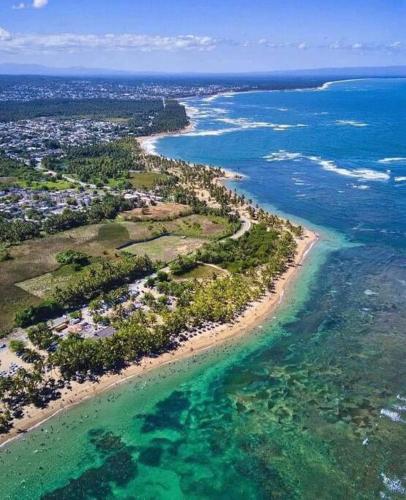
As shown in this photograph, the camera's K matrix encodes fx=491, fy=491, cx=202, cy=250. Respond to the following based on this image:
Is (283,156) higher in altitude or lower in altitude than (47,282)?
higher

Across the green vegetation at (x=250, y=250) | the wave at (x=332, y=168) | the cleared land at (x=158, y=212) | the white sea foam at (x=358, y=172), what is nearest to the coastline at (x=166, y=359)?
the green vegetation at (x=250, y=250)

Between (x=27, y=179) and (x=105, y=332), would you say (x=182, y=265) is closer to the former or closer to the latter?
(x=105, y=332)

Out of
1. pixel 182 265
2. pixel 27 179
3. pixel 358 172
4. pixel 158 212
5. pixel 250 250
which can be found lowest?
pixel 182 265

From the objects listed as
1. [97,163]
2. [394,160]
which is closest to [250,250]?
[97,163]

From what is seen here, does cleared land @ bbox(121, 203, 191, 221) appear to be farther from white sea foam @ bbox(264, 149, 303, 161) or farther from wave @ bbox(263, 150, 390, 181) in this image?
white sea foam @ bbox(264, 149, 303, 161)

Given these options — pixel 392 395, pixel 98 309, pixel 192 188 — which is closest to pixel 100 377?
pixel 98 309

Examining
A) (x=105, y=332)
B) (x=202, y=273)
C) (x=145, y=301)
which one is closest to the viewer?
(x=105, y=332)

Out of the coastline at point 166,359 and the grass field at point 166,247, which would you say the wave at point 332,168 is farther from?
the coastline at point 166,359

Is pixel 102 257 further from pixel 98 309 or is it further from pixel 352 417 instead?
pixel 352 417
